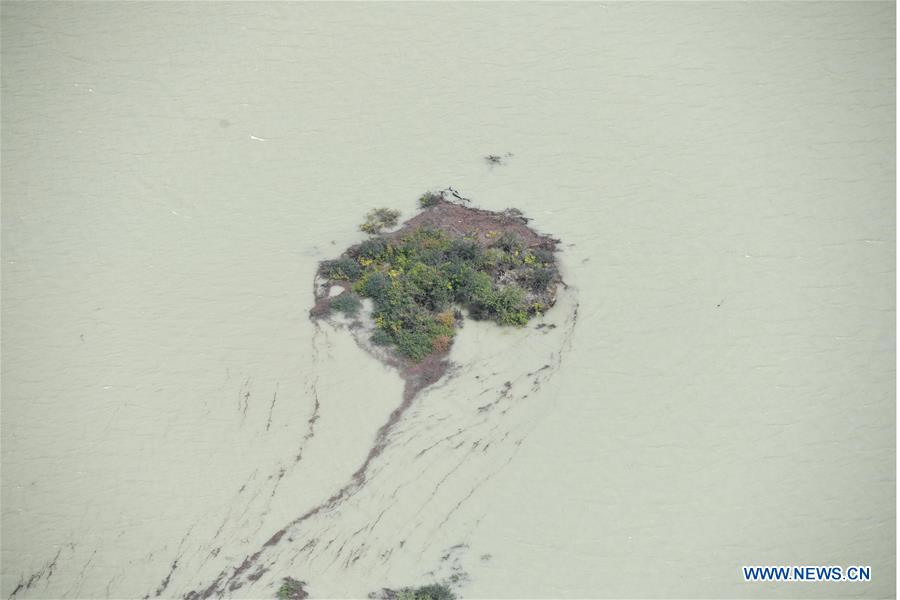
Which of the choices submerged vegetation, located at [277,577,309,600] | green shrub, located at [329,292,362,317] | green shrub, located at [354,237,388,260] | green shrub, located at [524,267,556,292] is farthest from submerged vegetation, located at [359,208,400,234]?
submerged vegetation, located at [277,577,309,600]

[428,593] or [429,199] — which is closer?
[428,593]

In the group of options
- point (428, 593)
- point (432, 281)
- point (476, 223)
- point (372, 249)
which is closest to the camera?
point (428, 593)

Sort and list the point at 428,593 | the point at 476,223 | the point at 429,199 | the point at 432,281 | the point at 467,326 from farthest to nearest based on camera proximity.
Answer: the point at 429,199 < the point at 476,223 < the point at 432,281 < the point at 467,326 < the point at 428,593

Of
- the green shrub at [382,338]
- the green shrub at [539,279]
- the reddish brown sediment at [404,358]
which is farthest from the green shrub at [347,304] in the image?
the green shrub at [539,279]

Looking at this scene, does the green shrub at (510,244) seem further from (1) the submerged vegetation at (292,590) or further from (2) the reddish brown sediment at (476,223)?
(1) the submerged vegetation at (292,590)

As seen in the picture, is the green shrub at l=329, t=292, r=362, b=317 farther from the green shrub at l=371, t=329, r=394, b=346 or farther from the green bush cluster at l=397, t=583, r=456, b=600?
the green bush cluster at l=397, t=583, r=456, b=600

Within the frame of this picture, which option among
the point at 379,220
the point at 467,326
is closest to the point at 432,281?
the point at 467,326

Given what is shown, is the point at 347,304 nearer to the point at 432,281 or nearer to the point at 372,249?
the point at 372,249
